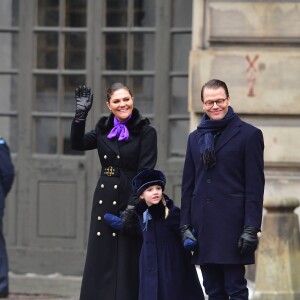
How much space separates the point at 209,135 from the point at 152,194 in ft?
1.75

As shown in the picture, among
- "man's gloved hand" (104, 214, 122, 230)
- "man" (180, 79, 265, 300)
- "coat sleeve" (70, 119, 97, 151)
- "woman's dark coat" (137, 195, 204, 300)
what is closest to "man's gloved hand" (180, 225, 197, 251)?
"man" (180, 79, 265, 300)

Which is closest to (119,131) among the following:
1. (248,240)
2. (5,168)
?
(248,240)

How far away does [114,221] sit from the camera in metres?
8.47

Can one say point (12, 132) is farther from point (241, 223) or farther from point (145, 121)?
point (241, 223)

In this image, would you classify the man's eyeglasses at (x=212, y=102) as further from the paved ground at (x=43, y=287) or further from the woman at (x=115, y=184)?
the paved ground at (x=43, y=287)

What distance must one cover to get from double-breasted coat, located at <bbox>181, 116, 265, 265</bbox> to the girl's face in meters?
0.28

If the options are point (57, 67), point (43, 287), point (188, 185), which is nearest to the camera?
point (188, 185)

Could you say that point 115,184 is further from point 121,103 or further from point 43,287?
point 43,287

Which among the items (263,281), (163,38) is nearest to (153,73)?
(163,38)

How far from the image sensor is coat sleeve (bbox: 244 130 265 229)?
7703mm

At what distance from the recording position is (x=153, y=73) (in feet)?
40.3

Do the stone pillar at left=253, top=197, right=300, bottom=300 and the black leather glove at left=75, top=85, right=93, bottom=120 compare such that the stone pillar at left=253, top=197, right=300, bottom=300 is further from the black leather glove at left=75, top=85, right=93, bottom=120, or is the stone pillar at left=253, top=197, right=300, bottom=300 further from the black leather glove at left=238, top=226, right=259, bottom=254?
the black leather glove at left=238, top=226, right=259, bottom=254

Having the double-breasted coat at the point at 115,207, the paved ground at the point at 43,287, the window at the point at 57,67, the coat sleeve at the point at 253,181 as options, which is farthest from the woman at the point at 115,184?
the window at the point at 57,67

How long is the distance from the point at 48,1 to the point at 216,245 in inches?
209
